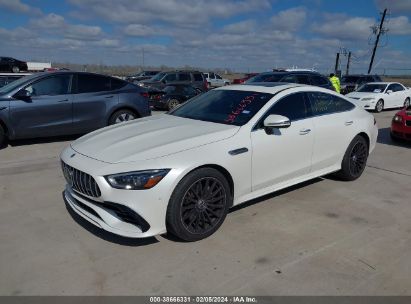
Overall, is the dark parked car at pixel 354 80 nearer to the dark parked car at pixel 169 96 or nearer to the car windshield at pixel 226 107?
the dark parked car at pixel 169 96

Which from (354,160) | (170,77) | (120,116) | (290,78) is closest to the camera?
(354,160)

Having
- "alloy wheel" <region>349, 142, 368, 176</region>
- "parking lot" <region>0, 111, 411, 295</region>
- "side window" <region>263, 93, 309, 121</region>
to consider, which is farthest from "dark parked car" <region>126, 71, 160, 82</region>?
"side window" <region>263, 93, 309, 121</region>

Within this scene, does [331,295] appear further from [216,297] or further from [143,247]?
[143,247]

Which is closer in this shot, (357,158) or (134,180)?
(134,180)

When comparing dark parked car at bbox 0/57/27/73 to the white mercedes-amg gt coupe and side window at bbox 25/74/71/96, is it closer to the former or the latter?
side window at bbox 25/74/71/96

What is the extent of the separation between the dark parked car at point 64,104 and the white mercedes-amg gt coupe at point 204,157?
3.97 m

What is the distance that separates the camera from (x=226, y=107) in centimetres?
479

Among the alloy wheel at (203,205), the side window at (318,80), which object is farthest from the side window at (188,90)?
the alloy wheel at (203,205)

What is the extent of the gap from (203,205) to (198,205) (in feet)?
0.19

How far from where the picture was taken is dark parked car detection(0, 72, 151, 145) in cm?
788

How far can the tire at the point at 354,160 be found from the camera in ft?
18.6

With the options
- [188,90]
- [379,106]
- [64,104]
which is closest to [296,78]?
[188,90]

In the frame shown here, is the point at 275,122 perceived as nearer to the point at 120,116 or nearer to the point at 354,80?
the point at 120,116

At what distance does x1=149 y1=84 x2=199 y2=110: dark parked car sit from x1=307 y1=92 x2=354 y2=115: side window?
11.1 meters
